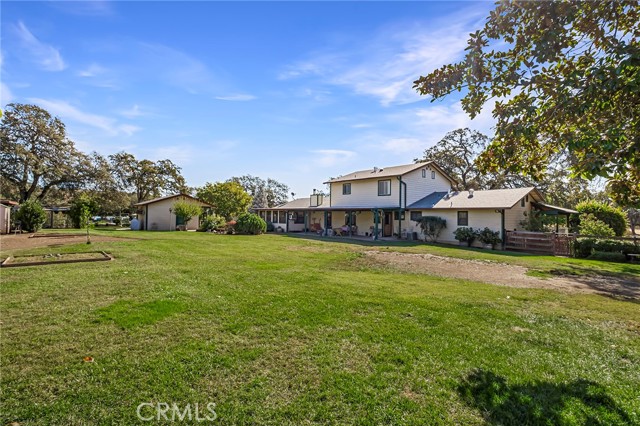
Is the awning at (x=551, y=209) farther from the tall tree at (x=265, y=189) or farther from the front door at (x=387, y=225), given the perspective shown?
the tall tree at (x=265, y=189)

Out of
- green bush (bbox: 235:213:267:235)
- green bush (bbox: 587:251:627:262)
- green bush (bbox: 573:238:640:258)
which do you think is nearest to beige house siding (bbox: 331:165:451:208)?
green bush (bbox: 235:213:267:235)

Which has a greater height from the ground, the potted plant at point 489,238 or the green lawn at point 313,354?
the potted plant at point 489,238

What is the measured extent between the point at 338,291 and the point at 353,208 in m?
20.0

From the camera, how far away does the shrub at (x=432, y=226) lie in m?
22.0

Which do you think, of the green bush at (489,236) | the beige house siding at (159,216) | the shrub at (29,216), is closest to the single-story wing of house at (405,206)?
the green bush at (489,236)

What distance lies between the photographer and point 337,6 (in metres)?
8.19

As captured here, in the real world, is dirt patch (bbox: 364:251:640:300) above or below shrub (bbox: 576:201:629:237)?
below

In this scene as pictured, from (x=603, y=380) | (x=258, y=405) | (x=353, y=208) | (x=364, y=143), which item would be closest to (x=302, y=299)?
(x=258, y=405)

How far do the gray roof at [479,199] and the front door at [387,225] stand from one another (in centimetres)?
265

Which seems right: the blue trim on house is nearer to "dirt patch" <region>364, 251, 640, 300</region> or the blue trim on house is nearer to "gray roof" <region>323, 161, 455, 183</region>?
"gray roof" <region>323, 161, 455, 183</region>

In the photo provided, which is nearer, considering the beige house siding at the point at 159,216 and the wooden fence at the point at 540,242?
the wooden fence at the point at 540,242

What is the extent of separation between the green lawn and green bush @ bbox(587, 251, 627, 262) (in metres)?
9.78

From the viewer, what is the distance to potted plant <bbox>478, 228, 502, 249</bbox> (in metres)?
19.2

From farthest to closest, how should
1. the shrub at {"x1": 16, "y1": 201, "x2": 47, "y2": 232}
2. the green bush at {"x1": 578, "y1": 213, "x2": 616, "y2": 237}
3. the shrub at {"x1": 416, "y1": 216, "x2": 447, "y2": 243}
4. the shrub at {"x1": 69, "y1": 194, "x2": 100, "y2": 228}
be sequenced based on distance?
the shrub at {"x1": 69, "y1": 194, "x2": 100, "y2": 228}, the shrub at {"x1": 416, "y1": 216, "x2": 447, "y2": 243}, the shrub at {"x1": 16, "y1": 201, "x2": 47, "y2": 232}, the green bush at {"x1": 578, "y1": 213, "x2": 616, "y2": 237}
